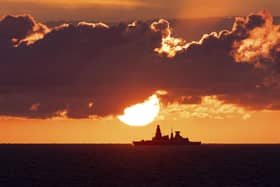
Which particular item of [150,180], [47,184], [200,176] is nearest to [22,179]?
[47,184]

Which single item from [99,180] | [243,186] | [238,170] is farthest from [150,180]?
[238,170]

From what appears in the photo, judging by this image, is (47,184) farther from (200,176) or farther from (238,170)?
Answer: (238,170)

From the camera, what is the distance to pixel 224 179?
15600 centimetres

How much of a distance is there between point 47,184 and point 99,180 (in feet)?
45.3

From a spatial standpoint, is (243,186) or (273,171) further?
(273,171)

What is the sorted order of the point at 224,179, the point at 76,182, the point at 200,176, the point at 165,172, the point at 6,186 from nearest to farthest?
the point at 6,186
the point at 76,182
the point at 224,179
the point at 200,176
the point at 165,172

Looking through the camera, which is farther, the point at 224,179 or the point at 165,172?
the point at 165,172

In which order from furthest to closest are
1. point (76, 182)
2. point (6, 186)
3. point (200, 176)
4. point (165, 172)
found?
point (165, 172), point (200, 176), point (76, 182), point (6, 186)

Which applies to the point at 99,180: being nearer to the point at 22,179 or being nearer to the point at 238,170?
the point at 22,179

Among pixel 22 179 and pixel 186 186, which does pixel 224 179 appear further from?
pixel 22 179

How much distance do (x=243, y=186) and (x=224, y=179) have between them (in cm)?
1634

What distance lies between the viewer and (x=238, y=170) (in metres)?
189

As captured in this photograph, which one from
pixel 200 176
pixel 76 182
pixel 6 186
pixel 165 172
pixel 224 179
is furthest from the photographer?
pixel 165 172

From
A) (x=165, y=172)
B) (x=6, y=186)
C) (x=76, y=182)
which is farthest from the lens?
(x=165, y=172)
